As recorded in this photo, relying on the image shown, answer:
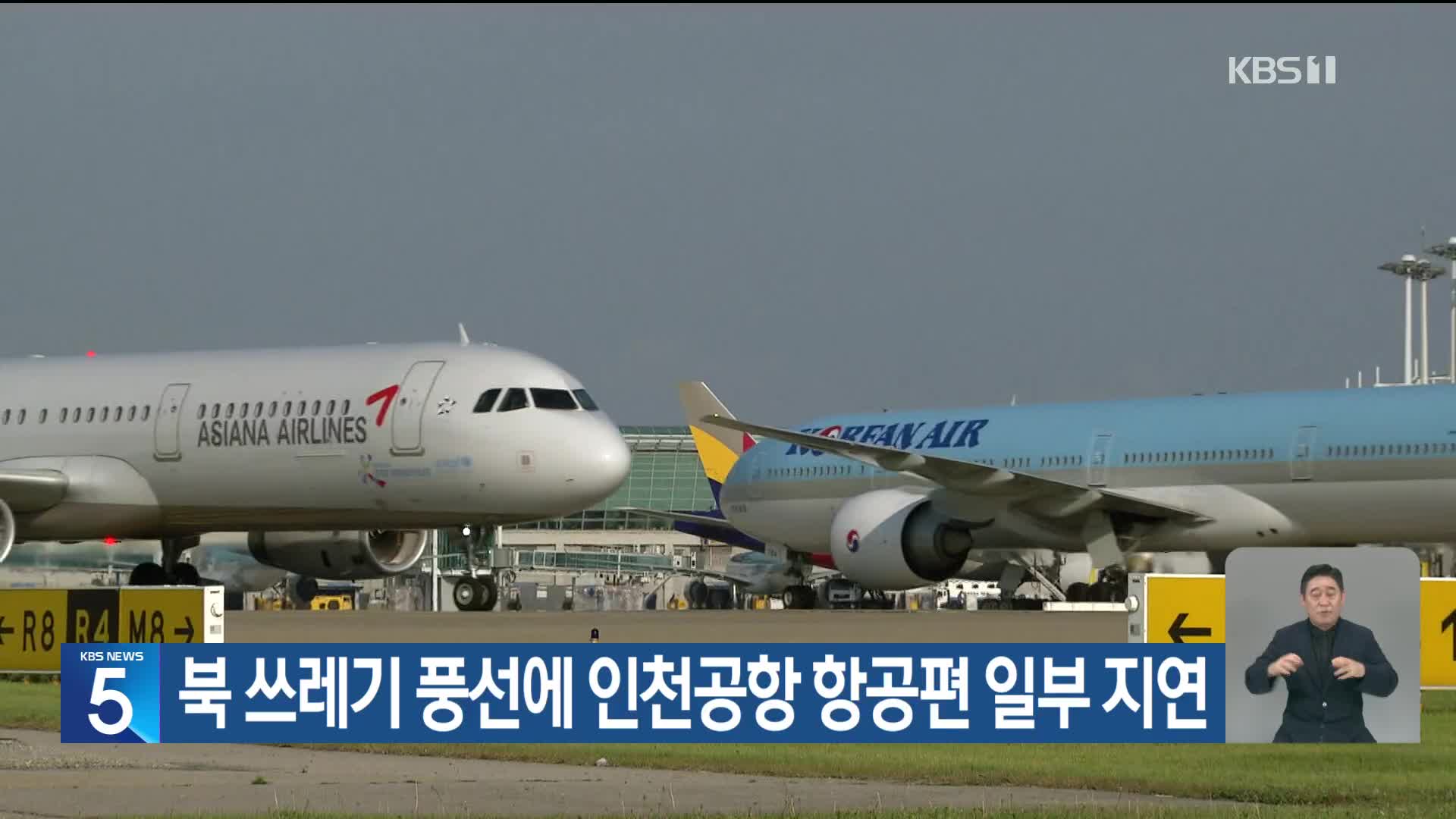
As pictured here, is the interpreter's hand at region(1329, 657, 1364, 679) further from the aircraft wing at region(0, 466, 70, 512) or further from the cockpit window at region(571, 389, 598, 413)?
the aircraft wing at region(0, 466, 70, 512)

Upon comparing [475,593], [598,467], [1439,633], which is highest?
[598,467]

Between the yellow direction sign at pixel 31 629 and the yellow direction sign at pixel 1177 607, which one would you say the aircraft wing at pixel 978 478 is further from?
the yellow direction sign at pixel 1177 607

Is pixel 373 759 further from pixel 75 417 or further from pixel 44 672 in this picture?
pixel 75 417

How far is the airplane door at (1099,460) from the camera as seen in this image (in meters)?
39.8

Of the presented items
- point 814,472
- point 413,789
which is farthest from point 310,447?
point 413,789

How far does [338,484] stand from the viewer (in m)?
30.1

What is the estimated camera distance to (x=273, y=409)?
30609 millimetres

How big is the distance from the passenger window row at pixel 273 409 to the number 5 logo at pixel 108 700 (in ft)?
57.1

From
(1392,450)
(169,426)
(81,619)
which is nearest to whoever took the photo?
(81,619)

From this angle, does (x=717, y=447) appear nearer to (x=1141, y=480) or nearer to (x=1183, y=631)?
(x=1141, y=480)

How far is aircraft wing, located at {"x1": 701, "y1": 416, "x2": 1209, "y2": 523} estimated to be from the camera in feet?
124

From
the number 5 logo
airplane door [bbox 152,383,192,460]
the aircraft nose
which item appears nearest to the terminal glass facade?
airplane door [bbox 152,383,192,460]

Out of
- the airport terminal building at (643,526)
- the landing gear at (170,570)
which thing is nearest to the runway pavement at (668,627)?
the landing gear at (170,570)

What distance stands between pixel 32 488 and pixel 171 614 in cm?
1436
